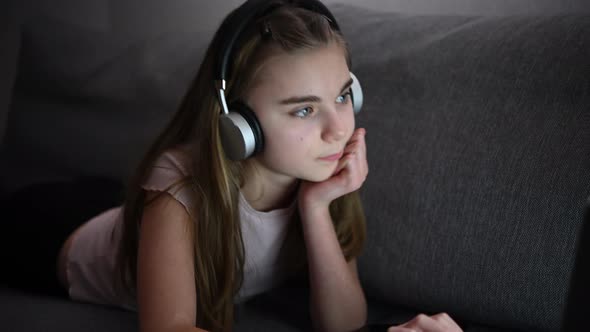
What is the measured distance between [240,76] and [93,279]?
573 mm

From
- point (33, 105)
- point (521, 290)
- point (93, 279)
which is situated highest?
point (33, 105)

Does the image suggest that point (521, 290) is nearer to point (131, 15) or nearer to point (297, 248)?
point (297, 248)

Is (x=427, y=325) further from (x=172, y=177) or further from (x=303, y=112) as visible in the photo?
(x=172, y=177)

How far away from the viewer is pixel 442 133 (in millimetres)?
1076

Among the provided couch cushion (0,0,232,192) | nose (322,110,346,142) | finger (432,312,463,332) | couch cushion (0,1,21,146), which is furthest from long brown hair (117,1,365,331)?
couch cushion (0,1,21,146)

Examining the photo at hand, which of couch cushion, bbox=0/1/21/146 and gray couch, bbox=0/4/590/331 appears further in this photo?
couch cushion, bbox=0/1/21/146

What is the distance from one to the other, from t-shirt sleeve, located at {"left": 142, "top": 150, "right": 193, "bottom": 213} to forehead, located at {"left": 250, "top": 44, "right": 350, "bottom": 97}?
0.19 m

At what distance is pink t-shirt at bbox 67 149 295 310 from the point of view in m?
1.01

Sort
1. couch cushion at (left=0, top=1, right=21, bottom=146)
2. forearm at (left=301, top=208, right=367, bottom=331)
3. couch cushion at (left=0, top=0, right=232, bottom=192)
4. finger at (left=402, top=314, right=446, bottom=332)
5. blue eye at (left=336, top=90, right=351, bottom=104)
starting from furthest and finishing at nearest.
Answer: couch cushion at (left=0, top=1, right=21, bottom=146), couch cushion at (left=0, top=0, right=232, bottom=192), forearm at (left=301, top=208, right=367, bottom=331), blue eye at (left=336, top=90, right=351, bottom=104), finger at (left=402, top=314, right=446, bottom=332)

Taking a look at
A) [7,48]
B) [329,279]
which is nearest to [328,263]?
[329,279]

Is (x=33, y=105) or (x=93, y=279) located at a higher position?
(x=33, y=105)

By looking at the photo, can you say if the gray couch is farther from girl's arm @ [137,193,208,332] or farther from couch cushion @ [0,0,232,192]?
couch cushion @ [0,0,232,192]

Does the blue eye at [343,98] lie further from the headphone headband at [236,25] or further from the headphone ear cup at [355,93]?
the headphone headband at [236,25]

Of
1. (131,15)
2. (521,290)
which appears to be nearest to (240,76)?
(521,290)
